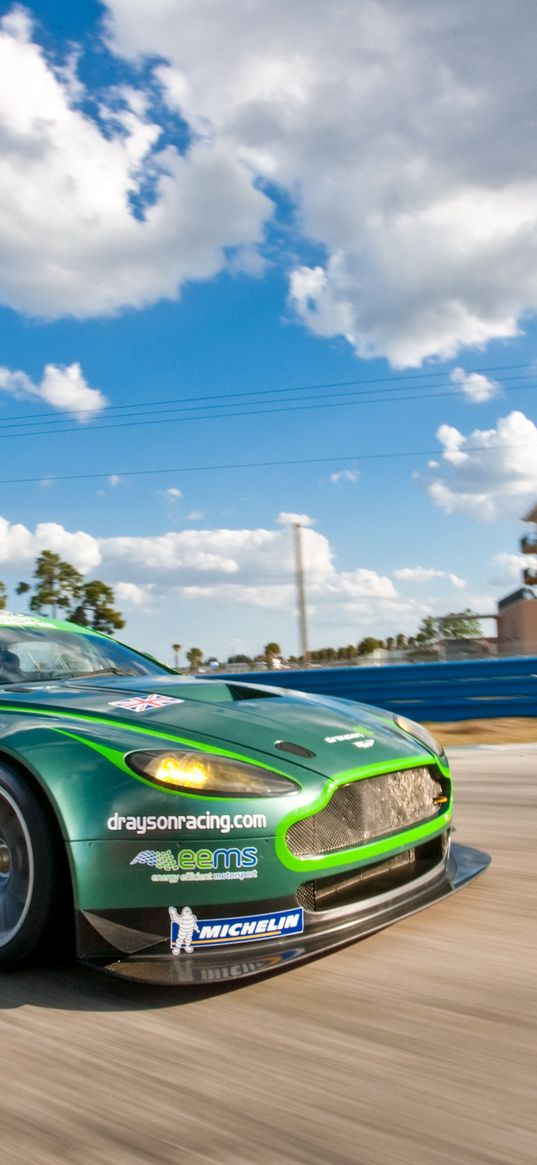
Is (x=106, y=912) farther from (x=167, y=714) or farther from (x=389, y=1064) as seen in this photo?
(x=389, y=1064)


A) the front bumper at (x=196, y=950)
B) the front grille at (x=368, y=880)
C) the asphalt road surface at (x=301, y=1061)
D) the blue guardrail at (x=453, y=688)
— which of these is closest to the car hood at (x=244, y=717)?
the front grille at (x=368, y=880)

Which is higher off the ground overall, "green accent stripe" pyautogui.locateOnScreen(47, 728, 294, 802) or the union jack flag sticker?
the union jack flag sticker

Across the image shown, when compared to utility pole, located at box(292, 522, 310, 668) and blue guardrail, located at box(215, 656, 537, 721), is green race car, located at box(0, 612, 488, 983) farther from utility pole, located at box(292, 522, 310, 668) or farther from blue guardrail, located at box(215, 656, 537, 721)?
utility pole, located at box(292, 522, 310, 668)

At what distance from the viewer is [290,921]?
278cm

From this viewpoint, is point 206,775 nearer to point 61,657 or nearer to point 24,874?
point 24,874

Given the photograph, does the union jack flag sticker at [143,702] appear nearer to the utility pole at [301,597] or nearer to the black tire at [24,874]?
the black tire at [24,874]

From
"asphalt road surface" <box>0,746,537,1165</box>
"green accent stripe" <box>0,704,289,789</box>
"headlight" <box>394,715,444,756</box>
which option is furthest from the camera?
"headlight" <box>394,715,444,756</box>

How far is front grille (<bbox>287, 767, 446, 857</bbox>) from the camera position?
286 centimetres

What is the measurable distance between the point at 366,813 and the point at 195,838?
0.56 metres

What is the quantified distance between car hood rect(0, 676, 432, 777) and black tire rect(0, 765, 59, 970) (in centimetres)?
31

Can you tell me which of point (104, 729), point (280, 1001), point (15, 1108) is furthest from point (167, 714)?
point (15, 1108)

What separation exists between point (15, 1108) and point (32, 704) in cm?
136

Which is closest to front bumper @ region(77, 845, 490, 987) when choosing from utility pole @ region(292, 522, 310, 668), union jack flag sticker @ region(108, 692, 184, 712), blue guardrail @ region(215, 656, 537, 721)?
union jack flag sticker @ region(108, 692, 184, 712)

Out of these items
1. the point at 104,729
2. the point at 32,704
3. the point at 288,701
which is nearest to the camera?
the point at 104,729
